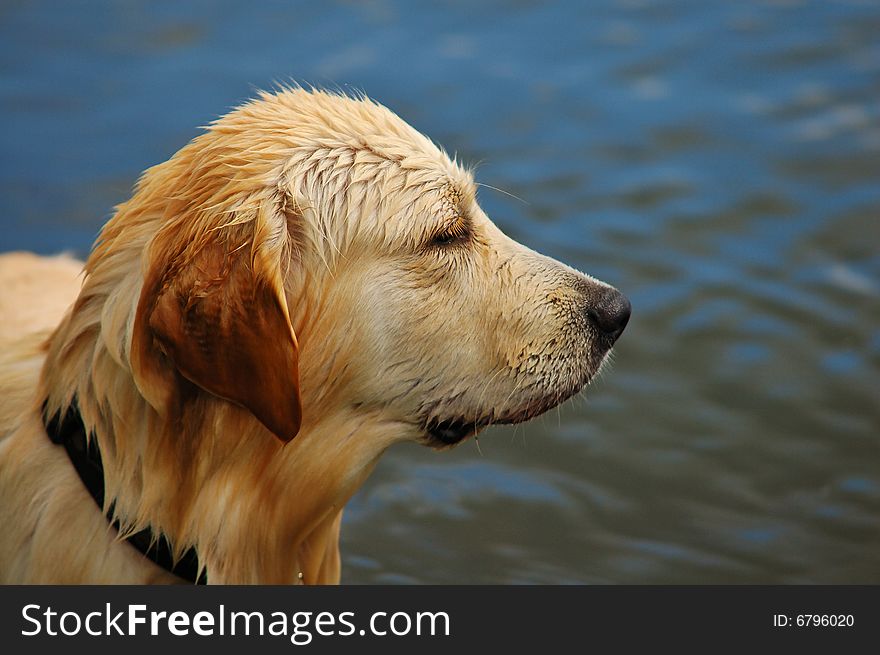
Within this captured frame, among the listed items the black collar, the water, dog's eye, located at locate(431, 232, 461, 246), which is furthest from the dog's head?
the water

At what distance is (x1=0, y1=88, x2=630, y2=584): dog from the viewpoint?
3393 millimetres

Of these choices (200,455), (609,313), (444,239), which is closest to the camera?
(200,455)

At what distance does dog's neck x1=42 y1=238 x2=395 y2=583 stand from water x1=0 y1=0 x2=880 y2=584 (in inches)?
77.6

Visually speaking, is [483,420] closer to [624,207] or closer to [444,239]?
[444,239]

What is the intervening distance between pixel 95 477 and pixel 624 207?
5121mm

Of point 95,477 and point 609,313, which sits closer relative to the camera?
point 95,477

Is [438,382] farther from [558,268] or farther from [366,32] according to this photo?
[366,32]

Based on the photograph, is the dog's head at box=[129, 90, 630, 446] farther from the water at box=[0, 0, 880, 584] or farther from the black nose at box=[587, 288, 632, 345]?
the water at box=[0, 0, 880, 584]

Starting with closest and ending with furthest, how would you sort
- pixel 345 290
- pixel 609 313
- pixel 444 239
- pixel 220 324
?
pixel 220 324
pixel 345 290
pixel 444 239
pixel 609 313

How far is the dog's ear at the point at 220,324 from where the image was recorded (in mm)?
3316

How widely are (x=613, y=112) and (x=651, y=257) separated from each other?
178 cm

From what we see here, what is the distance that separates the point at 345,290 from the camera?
12.2ft

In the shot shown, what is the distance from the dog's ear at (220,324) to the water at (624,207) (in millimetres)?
2463

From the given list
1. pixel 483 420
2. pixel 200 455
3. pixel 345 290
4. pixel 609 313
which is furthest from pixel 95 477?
pixel 609 313
